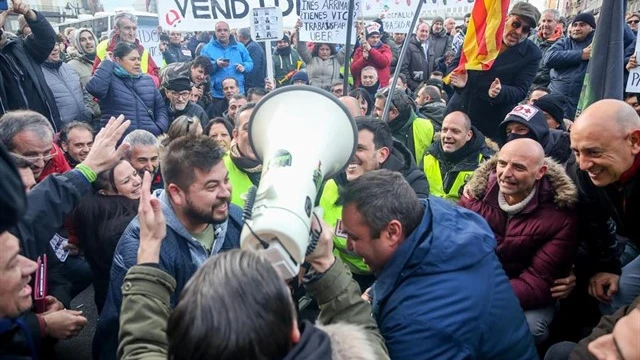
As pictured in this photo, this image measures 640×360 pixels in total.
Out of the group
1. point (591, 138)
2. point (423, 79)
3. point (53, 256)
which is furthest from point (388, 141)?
point (423, 79)

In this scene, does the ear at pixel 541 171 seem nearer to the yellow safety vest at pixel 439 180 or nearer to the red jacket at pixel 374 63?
the yellow safety vest at pixel 439 180

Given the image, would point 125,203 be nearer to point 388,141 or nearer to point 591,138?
point 388,141

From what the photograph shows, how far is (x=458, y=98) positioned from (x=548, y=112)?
2.83 feet

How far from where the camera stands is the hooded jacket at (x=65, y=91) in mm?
5223

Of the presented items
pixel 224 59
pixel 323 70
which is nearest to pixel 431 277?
pixel 224 59

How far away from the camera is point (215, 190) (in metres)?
2.23

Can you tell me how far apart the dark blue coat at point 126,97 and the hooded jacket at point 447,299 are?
4.04 metres

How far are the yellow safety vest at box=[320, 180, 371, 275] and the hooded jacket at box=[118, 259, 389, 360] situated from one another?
1.19 m

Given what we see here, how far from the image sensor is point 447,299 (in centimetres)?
180

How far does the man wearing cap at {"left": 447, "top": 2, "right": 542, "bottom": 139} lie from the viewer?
14.6 feet

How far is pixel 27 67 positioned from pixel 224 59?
3153 millimetres

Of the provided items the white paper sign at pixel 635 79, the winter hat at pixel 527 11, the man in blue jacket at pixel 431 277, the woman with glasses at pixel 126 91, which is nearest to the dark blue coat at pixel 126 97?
the woman with glasses at pixel 126 91

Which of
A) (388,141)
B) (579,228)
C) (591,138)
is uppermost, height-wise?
(591,138)

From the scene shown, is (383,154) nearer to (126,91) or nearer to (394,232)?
(394,232)
